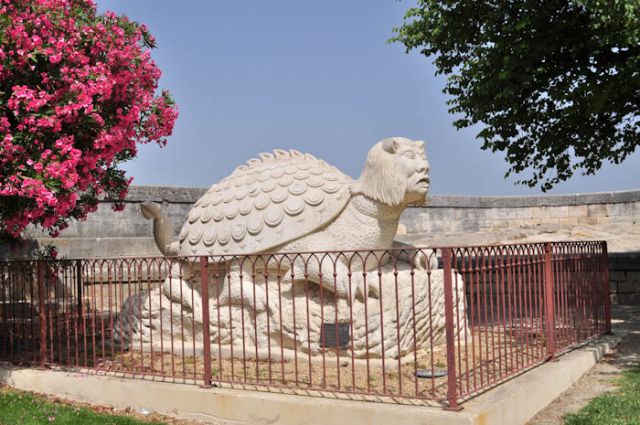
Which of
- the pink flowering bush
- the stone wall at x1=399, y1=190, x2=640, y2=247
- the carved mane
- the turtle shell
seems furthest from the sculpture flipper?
the stone wall at x1=399, y1=190, x2=640, y2=247

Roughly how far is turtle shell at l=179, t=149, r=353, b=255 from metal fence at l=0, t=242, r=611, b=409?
9.8 inches

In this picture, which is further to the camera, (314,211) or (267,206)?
(267,206)

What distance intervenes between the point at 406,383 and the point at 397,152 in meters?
2.38

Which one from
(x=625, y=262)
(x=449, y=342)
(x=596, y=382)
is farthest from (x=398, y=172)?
(x=625, y=262)

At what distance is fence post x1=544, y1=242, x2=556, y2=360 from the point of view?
6.75 m

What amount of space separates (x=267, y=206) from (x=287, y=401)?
271cm

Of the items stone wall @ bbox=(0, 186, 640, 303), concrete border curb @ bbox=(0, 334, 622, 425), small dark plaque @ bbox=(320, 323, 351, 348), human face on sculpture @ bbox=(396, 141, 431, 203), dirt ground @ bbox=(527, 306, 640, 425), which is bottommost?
dirt ground @ bbox=(527, 306, 640, 425)

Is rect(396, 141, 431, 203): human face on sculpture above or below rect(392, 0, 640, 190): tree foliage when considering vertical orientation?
below

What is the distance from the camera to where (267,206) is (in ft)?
24.2

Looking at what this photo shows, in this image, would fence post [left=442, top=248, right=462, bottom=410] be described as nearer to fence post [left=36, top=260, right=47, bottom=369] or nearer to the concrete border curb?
the concrete border curb

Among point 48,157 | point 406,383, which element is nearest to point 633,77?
point 406,383

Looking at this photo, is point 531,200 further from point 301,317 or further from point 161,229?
point 301,317

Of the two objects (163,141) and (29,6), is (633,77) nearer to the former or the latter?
(163,141)

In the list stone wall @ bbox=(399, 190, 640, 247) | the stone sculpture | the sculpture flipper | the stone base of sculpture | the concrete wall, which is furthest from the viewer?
the concrete wall
